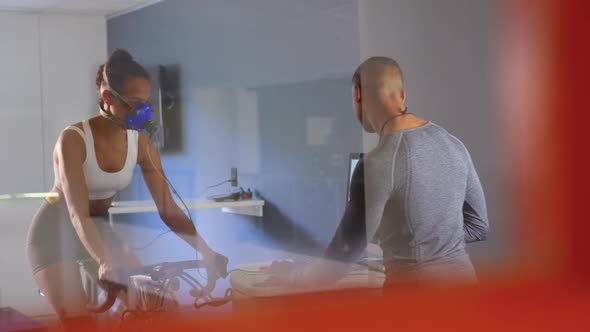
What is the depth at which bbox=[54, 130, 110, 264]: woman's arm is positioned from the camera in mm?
1900

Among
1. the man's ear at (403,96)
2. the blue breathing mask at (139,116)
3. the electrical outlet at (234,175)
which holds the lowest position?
the electrical outlet at (234,175)

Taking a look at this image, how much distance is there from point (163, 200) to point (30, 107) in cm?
36

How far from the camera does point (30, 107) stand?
6.12ft

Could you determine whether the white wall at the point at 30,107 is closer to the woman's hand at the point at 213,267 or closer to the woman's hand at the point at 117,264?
the woman's hand at the point at 117,264

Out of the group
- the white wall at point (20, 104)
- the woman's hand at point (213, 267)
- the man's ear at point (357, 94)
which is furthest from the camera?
the man's ear at point (357, 94)

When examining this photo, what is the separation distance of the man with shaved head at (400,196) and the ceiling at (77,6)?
629 mm

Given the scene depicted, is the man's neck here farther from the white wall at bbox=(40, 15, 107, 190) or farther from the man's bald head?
the white wall at bbox=(40, 15, 107, 190)

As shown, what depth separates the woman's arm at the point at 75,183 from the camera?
1900mm

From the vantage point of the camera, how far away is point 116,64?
76.2 inches

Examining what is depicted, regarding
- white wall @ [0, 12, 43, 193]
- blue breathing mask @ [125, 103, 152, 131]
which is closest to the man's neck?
blue breathing mask @ [125, 103, 152, 131]

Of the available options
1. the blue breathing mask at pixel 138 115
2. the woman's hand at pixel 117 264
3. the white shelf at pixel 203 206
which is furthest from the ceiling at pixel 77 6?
the woman's hand at pixel 117 264

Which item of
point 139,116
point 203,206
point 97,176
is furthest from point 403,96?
point 97,176

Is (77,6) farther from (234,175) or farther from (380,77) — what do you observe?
(380,77)

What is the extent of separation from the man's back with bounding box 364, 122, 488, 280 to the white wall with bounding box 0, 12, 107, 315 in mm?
798
